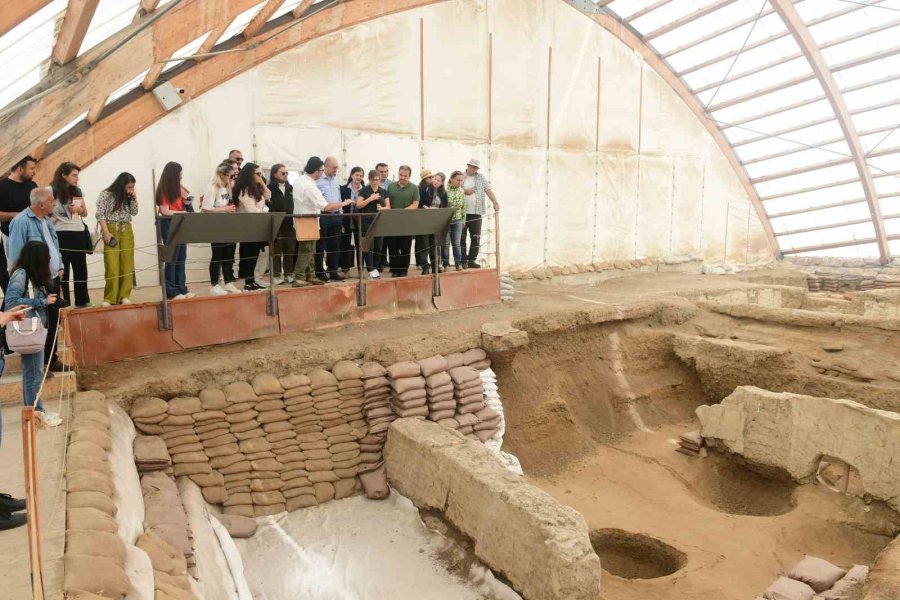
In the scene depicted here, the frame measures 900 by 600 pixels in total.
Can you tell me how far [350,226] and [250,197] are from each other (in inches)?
73.5

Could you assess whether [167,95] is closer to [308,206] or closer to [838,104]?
[308,206]

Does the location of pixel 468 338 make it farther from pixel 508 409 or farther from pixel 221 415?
pixel 221 415

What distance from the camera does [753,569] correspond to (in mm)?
6672

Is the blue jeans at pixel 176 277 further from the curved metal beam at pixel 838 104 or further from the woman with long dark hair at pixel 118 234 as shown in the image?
the curved metal beam at pixel 838 104

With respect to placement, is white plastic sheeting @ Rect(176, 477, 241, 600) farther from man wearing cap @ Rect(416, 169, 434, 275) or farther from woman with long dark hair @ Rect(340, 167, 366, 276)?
man wearing cap @ Rect(416, 169, 434, 275)

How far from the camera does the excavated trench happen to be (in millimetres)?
6988

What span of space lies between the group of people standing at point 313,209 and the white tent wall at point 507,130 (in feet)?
5.49

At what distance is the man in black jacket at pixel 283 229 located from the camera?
862 centimetres

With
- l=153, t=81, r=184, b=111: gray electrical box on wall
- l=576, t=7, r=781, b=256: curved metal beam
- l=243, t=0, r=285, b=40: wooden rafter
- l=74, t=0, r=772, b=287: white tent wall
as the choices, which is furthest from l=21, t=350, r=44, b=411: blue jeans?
l=576, t=7, r=781, b=256: curved metal beam

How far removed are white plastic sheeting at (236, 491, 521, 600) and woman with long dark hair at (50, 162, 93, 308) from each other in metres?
3.46

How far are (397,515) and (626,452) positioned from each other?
425 centimetres

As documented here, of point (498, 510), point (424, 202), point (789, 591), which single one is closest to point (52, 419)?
point (498, 510)

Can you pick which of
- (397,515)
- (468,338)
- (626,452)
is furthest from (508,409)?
(397,515)

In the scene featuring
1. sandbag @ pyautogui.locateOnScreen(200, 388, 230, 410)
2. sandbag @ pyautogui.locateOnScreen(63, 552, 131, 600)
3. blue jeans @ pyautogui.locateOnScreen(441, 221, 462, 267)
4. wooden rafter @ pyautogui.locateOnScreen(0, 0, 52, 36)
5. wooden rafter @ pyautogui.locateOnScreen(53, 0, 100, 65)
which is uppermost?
wooden rafter @ pyautogui.locateOnScreen(53, 0, 100, 65)
